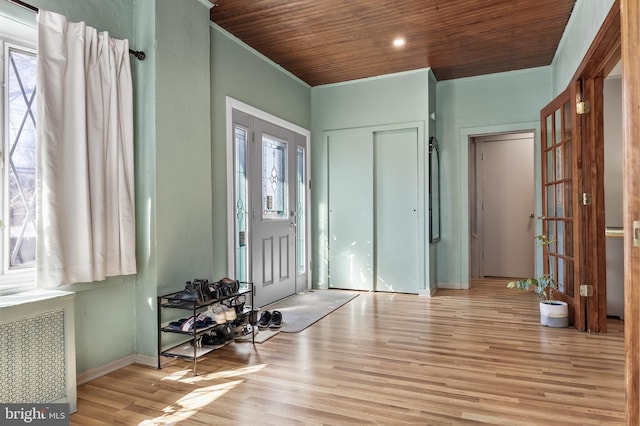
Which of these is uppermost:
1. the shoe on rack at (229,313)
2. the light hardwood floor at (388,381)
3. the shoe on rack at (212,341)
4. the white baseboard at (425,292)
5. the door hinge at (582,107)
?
A: the door hinge at (582,107)

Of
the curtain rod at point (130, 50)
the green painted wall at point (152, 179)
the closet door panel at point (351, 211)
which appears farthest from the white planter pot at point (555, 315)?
the curtain rod at point (130, 50)

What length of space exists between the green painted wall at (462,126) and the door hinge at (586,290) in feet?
6.38

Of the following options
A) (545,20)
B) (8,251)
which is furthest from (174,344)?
(545,20)

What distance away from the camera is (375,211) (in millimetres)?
5188

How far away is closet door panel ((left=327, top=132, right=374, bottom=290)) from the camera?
516 cm

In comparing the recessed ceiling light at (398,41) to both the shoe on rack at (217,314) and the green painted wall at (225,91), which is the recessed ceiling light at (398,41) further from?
the shoe on rack at (217,314)

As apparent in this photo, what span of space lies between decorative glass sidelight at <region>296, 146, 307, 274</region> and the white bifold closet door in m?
0.37

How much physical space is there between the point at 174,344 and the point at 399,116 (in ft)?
12.1

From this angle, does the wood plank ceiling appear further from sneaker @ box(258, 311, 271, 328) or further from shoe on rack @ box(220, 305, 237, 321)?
sneaker @ box(258, 311, 271, 328)

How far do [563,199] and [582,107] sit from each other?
0.86 meters

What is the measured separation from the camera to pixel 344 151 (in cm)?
530

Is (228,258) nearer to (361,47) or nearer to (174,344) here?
(174,344)

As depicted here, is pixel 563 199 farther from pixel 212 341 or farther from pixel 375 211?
pixel 212 341

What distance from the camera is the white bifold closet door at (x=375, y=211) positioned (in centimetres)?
500
